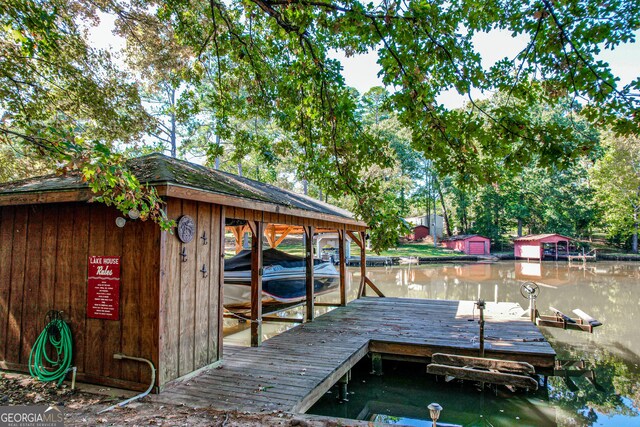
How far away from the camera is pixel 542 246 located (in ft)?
107

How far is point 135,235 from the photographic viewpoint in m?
4.24

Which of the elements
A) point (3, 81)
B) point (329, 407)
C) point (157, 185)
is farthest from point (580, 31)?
point (3, 81)

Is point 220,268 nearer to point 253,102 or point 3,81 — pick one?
point 253,102

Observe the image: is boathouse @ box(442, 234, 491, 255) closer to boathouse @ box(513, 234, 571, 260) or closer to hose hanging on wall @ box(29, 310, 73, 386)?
boathouse @ box(513, 234, 571, 260)

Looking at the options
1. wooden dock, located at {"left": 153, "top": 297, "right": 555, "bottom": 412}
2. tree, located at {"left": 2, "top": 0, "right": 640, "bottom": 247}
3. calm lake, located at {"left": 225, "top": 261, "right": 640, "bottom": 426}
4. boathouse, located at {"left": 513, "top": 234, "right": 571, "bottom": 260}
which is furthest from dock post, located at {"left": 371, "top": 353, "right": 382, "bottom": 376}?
boathouse, located at {"left": 513, "top": 234, "right": 571, "bottom": 260}

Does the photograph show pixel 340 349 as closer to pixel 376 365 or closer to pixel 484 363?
A: pixel 376 365

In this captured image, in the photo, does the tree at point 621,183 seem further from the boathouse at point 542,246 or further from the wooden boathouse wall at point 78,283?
the wooden boathouse wall at point 78,283

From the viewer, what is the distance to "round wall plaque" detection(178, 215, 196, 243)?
4385 mm

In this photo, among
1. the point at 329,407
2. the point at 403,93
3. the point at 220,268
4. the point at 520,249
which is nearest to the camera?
the point at 403,93

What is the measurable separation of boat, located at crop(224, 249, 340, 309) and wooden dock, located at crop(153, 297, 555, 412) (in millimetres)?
1051

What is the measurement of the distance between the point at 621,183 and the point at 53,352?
3862cm

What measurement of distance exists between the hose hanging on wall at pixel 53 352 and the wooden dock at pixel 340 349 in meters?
1.32

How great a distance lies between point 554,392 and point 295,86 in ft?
21.8

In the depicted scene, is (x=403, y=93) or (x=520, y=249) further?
(x=520, y=249)
